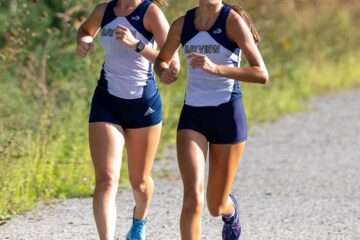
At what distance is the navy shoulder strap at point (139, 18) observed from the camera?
8773mm

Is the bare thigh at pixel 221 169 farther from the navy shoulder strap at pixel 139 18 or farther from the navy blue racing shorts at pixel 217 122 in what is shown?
the navy shoulder strap at pixel 139 18

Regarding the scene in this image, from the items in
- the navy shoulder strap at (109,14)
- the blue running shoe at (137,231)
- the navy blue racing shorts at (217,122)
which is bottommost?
the blue running shoe at (137,231)

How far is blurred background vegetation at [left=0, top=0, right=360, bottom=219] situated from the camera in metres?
11.8

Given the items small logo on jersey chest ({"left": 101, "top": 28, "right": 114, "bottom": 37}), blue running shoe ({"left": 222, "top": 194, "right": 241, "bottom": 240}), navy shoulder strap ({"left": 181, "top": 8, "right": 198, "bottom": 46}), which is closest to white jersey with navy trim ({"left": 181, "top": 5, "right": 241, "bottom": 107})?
navy shoulder strap ({"left": 181, "top": 8, "right": 198, "bottom": 46})

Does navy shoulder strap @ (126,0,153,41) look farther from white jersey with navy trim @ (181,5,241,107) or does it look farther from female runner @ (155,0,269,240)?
white jersey with navy trim @ (181,5,241,107)

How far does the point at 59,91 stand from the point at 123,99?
648 centimetres

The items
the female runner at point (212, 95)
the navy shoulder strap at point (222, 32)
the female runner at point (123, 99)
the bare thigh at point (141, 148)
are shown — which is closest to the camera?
the female runner at point (212, 95)

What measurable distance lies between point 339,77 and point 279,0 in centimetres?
687

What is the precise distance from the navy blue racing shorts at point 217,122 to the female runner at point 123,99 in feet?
1.32

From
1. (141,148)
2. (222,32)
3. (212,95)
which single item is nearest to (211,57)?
(222,32)

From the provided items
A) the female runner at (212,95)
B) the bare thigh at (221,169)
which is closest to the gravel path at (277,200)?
the bare thigh at (221,169)

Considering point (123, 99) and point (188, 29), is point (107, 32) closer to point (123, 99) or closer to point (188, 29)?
point (123, 99)

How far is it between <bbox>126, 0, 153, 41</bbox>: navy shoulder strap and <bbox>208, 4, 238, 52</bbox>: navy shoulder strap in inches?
26.9

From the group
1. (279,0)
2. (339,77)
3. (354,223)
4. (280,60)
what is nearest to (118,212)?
(354,223)
